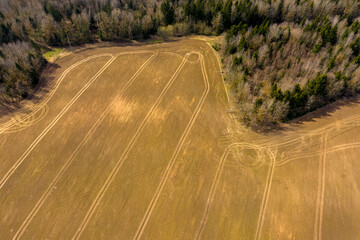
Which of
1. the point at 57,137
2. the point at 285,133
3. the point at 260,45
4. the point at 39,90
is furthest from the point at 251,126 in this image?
the point at 39,90

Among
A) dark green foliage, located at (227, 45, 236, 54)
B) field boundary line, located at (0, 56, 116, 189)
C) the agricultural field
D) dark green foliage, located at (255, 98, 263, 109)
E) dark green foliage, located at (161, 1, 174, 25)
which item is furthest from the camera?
dark green foliage, located at (161, 1, 174, 25)

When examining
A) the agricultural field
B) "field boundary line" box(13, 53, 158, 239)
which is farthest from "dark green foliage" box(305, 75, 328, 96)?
"field boundary line" box(13, 53, 158, 239)

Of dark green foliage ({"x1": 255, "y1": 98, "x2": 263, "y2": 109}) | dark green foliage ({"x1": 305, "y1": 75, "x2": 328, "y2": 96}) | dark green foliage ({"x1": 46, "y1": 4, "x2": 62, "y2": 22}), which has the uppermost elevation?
dark green foliage ({"x1": 46, "y1": 4, "x2": 62, "y2": 22})

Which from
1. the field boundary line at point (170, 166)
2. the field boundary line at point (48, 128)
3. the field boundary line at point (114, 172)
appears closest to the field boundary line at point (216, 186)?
the field boundary line at point (170, 166)

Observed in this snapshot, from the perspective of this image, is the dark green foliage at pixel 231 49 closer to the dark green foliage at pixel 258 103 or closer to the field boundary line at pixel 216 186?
the dark green foliage at pixel 258 103

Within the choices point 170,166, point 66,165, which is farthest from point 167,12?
point 66,165

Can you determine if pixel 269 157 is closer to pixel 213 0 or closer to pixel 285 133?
pixel 285 133

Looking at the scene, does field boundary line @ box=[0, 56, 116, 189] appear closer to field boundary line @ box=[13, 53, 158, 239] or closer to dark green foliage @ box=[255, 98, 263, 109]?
field boundary line @ box=[13, 53, 158, 239]
